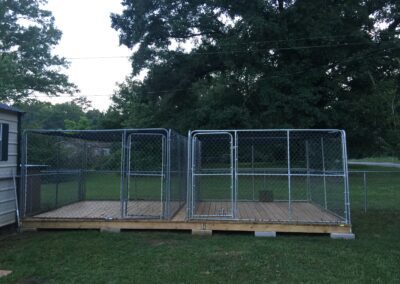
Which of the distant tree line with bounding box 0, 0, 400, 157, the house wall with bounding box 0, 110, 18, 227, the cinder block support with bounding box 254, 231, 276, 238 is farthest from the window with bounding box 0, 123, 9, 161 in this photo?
the distant tree line with bounding box 0, 0, 400, 157

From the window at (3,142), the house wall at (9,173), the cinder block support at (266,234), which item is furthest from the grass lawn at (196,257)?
the window at (3,142)

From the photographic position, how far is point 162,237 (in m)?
8.04

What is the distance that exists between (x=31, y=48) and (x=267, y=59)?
17.6m

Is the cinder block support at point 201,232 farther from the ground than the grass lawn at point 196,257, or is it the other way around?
the cinder block support at point 201,232

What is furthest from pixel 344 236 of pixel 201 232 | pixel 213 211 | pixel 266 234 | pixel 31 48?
pixel 31 48

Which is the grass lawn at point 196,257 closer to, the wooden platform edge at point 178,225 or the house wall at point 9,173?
the wooden platform edge at point 178,225

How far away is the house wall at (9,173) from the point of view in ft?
26.6

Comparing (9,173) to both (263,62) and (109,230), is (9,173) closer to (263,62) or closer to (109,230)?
(109,230)

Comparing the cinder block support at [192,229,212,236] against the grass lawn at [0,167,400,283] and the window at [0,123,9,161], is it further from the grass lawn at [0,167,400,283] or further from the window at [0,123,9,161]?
the window at [0,123,9,161]

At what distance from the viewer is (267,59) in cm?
2373

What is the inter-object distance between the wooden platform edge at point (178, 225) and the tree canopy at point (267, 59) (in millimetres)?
14051

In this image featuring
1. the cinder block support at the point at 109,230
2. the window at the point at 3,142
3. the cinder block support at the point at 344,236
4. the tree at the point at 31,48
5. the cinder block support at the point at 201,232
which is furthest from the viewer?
the tree at the point at 31,48

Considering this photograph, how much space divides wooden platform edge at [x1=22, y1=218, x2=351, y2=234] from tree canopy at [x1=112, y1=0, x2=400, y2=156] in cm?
1405

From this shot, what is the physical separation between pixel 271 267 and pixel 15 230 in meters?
5.65
